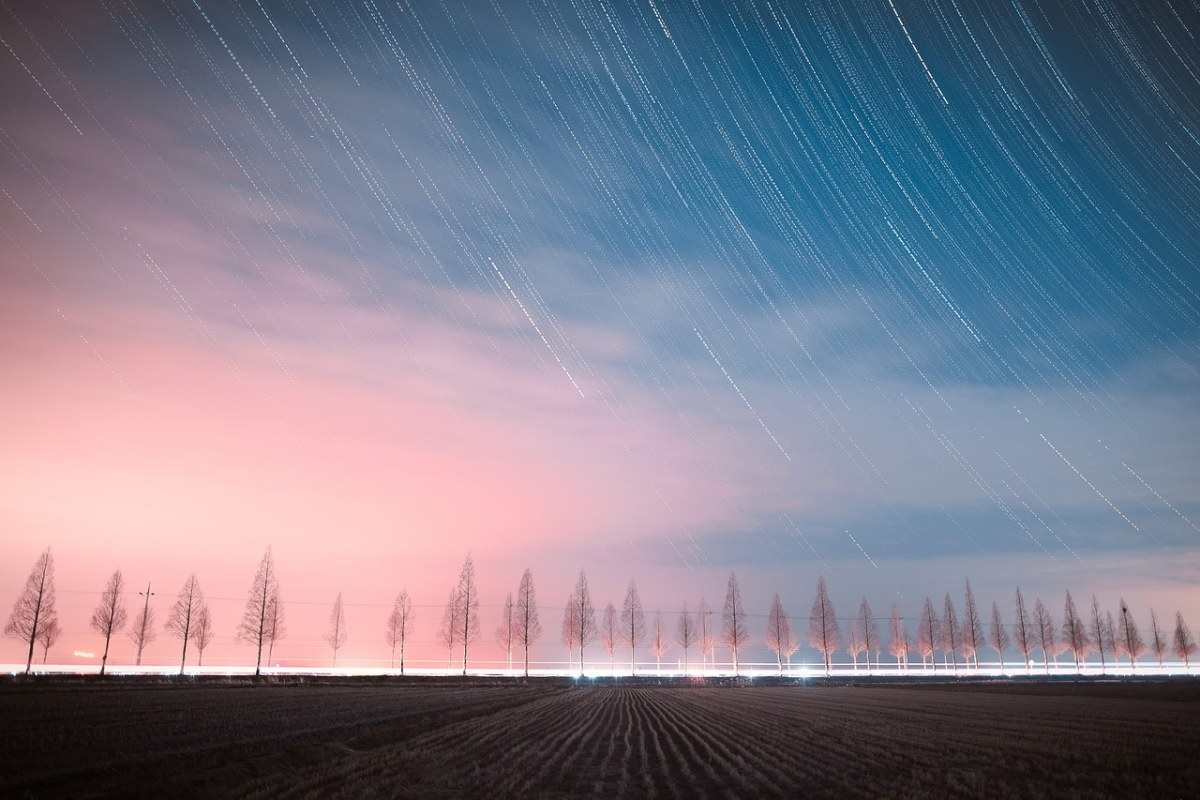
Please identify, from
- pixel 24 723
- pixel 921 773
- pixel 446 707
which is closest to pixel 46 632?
pixel 446 707

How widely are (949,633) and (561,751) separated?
5300 inches

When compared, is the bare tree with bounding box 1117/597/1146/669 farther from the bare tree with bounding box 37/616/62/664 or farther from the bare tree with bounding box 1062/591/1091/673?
the bare tree with bounding box 37/616/62/664

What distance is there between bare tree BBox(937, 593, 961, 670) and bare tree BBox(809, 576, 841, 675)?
1015 inches

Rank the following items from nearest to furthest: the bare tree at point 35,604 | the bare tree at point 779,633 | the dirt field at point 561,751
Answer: the dirt field at point 561,751 → the bare tree at point 35,604 → the bare tree at point 779,633

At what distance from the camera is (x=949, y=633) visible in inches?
5522

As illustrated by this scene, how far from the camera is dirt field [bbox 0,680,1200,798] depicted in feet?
59.7

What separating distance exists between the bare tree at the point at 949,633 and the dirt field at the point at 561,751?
349 feet

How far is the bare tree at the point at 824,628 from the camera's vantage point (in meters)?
127

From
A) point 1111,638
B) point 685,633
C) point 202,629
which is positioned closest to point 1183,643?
point 1111,638

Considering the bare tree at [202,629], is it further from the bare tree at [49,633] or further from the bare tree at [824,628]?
the bare tree at [824,628]

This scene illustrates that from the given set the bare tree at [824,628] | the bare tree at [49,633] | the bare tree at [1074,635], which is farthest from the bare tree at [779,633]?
the bare tree at [49,633]

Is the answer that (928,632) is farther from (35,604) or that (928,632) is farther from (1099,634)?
(35,604)

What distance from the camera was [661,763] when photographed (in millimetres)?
23359

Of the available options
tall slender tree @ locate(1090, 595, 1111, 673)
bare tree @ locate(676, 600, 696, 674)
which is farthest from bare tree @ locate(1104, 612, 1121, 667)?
bare tree @ locate(676, 600, 696, 674)
